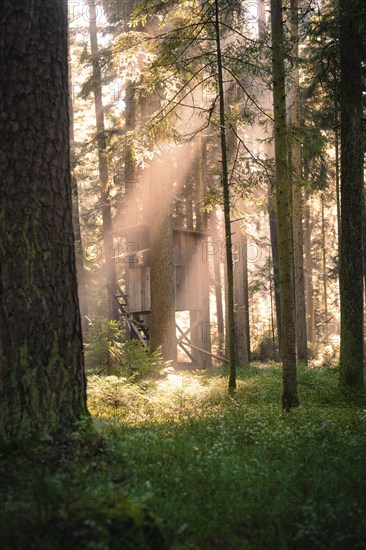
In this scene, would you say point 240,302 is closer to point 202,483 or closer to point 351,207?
point 351,207

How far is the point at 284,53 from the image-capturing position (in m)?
9.58

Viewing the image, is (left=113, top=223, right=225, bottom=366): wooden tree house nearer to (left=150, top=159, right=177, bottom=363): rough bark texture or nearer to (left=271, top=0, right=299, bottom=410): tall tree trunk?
(left=150, top=159, right=177, bottom=363): rough bark texture

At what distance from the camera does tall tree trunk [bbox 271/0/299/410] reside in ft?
30.4

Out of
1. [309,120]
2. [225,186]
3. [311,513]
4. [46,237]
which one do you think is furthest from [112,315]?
[311,513]

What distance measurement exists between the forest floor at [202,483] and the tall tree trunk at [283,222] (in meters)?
1.88

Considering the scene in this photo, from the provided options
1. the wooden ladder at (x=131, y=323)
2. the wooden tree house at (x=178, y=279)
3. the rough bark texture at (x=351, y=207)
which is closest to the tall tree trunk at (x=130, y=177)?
the wooden tree house at (x=178, y=279)

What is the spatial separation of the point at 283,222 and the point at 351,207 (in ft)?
12.3

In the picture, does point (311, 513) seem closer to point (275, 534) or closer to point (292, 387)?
point (275, 534)

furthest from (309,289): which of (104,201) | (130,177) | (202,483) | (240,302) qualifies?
(202,483)

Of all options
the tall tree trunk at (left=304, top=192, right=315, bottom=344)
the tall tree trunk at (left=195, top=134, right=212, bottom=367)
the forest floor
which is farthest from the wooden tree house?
the forest floor

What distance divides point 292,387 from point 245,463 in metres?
4.46

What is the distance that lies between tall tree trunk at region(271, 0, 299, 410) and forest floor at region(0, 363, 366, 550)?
188 cm

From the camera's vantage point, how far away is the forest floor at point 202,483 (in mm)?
3822

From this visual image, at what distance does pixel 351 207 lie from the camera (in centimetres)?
1226
